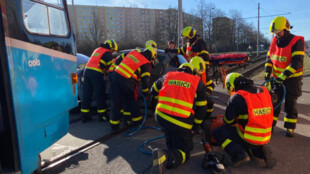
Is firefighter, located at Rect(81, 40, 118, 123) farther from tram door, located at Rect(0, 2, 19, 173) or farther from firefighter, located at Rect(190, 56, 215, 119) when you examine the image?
tram door, located at Rect(0, 2, 19, 173)

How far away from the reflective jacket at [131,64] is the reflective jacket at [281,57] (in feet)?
8.21

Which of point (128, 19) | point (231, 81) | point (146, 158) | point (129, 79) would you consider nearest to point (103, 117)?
point (129, 79)

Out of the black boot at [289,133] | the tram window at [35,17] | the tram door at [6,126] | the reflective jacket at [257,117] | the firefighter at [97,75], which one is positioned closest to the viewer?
the tram door at [6,126]

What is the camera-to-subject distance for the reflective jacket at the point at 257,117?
300 cm

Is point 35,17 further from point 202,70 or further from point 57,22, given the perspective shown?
point 202,70

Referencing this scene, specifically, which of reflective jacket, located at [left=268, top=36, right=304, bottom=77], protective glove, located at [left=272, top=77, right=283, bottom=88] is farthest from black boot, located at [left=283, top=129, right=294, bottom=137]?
reflective jacket, located at [left=268, top=36, right=304, bottom=77]

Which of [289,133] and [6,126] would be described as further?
[289,133]

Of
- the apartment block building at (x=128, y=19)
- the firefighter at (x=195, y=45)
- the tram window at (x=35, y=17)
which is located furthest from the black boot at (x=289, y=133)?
the apartment block building at (x=128, y=19)

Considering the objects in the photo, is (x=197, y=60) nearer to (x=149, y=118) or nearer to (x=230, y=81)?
(x=230, y=81)

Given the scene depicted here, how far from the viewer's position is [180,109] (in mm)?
3023

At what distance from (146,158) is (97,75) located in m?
2.40

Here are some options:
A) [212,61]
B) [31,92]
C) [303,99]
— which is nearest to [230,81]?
[31,92]

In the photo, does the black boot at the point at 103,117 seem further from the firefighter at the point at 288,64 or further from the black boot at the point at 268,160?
the firefighter at the point at 288,64

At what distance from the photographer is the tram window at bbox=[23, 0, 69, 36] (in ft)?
8.40
